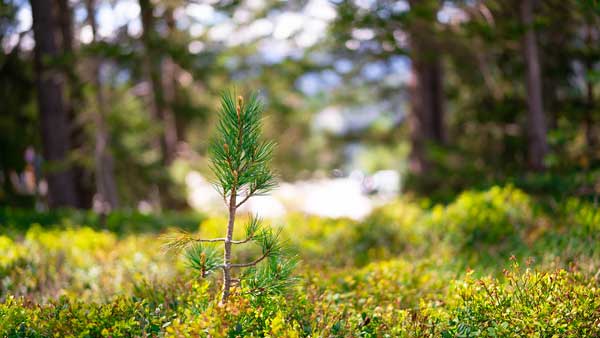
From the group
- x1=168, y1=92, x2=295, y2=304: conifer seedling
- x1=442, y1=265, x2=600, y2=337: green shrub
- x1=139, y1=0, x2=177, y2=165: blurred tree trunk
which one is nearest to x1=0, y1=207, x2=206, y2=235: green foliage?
x1=168, y1=92, x2=295, y2=304: conifer seedling

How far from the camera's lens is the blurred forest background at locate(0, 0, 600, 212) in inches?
336

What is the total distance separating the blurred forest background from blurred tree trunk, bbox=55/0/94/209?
0.17ft

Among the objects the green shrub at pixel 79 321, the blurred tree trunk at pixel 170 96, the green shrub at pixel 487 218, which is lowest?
the green shrub at pixel 487 218

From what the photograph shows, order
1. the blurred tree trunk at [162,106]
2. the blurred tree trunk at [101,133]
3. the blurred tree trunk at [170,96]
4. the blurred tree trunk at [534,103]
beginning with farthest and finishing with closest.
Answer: the blurred tree trunk at [170,96], the blurred tree trunk at [162,106], the blurred tree trunk at [101,133], the blurred tree trunk at [534,103]

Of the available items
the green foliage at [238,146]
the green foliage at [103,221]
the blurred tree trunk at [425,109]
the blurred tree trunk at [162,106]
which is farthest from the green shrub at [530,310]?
the blurred tree trunk at [162,106]

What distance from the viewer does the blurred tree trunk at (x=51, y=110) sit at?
10586mm

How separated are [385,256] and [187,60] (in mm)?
7119

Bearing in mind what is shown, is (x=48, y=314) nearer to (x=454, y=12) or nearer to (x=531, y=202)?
(x=531, y=202)

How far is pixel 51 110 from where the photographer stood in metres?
10.9

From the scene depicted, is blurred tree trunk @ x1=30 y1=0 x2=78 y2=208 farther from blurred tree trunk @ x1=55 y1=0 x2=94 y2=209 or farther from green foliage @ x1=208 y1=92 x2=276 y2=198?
green foliage @ x1=208 y1=92 x2=276 y2=198

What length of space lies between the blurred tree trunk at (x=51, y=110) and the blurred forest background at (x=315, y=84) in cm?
3

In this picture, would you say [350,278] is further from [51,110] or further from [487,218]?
[51,110]

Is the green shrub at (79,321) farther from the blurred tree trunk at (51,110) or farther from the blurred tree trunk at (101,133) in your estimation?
the blurred tree trunk at (51,110)

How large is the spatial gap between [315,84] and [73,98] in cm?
817
